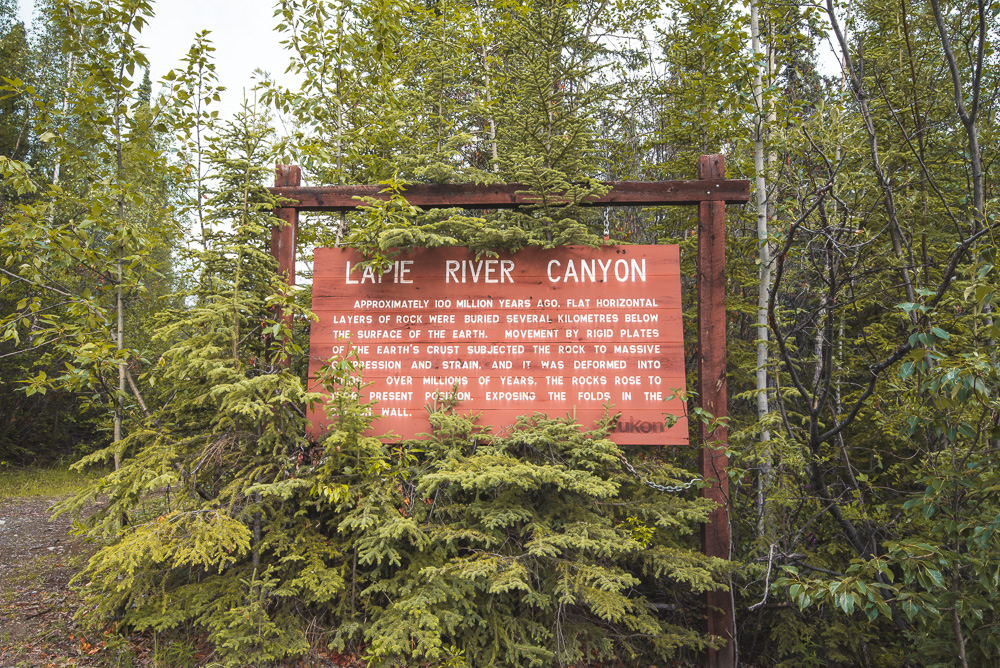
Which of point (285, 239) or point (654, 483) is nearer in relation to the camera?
point (654, 483)

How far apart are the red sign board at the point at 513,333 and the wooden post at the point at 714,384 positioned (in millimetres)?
201

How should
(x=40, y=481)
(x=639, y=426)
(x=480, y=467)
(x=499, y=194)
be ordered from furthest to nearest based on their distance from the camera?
(x=40, y=481) < (x=499, y=194) < (x=639, y=426) < (x=480, y=467)

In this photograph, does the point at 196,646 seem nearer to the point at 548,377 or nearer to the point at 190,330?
the point at 190,330

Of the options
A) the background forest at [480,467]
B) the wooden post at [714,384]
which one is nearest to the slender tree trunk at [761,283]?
the background forest at [480,467]

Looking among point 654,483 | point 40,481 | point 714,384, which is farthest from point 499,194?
point 40,481

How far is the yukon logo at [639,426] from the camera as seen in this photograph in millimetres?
4051

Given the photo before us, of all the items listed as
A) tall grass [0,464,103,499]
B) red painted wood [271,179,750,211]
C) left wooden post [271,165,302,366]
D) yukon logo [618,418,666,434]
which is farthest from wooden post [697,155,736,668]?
tall grass [0,464,103,499]

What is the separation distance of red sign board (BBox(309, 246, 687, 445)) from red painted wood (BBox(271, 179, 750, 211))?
39cm

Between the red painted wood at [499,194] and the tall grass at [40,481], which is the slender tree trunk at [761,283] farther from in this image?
the tall grass at [40,481]

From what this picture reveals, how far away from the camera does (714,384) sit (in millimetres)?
4121

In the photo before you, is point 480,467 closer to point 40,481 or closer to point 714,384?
point 714,384

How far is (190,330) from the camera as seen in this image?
4.25 metres

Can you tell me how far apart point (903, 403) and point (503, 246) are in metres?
3.14

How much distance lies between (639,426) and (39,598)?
5.11 meters
